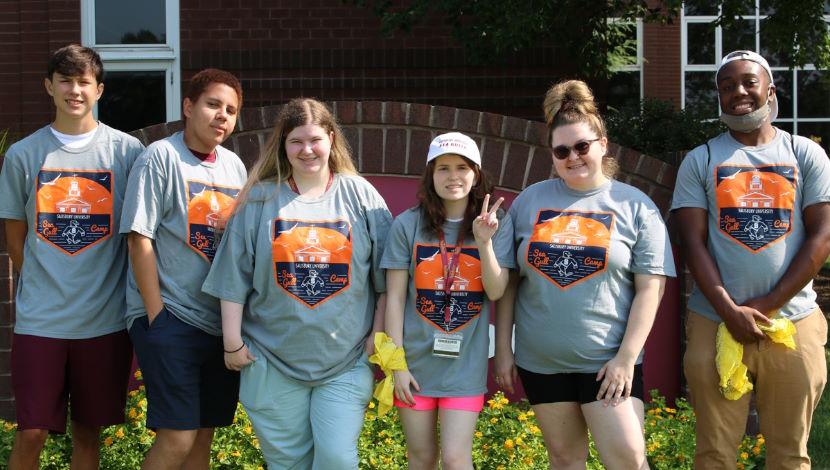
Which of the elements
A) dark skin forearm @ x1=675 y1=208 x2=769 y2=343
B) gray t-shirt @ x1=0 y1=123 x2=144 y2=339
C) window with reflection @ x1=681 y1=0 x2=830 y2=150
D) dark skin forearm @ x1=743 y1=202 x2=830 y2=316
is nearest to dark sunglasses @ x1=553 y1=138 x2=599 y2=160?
dark skin forearm @ x1=675 y1=208 x2=769 y2=343

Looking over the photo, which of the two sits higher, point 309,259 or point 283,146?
point 283,146

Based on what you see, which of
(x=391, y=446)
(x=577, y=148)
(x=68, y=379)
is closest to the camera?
(x=577, y=148)

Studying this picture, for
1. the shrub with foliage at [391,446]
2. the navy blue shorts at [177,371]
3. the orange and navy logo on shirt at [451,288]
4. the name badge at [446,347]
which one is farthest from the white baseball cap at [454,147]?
the shrub with foliage at [391,446]

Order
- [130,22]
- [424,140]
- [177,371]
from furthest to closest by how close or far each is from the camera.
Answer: [130,22] < [424,140] < [177,371]

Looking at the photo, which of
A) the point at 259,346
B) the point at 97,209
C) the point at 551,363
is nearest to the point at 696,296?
the point at 551,363

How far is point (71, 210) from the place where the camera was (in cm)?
371

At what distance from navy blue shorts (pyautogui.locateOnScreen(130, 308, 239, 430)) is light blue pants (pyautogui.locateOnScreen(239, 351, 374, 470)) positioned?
0.66 ft

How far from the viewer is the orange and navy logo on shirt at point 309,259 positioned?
3.47m

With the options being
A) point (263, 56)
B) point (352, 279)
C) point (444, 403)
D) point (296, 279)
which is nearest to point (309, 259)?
point (296, 279)

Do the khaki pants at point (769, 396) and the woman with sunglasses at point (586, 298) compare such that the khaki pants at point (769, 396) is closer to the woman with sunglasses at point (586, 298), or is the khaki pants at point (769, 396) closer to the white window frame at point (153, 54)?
the woman with sunglasses at point (586, 298)

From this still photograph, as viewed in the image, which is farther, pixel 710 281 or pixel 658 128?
pixel 658 128

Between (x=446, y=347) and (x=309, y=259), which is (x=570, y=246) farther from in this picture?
(x=309, y=259)

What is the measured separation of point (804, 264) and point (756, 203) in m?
0.30

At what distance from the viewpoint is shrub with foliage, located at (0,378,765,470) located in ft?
14.5
